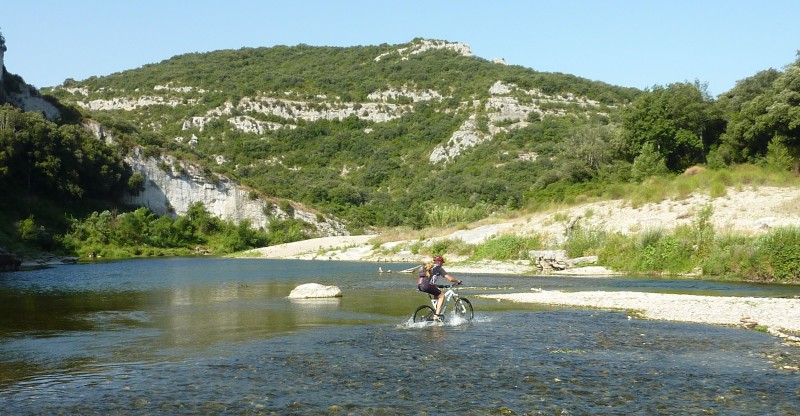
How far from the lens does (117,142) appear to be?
356 ft

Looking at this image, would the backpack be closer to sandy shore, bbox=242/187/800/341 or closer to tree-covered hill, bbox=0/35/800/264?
sandy shore, bbox=242/187/800/341

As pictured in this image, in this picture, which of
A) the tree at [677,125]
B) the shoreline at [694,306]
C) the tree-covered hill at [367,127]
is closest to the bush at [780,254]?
the shoreline at [694,306]

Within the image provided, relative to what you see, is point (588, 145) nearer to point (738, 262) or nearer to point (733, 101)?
point (733, 101)

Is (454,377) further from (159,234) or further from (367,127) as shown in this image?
(367,127)

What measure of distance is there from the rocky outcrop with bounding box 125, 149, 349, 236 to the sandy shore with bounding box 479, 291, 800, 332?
93291 millimetres

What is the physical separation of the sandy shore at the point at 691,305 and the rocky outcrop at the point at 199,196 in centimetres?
9329

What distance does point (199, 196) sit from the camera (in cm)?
11531

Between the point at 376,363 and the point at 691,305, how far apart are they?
559 inches

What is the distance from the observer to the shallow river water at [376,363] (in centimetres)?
1107

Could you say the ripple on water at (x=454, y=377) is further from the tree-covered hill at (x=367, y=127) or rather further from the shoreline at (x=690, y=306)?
the tree-covered hill at (x=367, y=127)

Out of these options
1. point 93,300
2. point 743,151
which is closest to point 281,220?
point 743,151

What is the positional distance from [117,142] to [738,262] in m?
101

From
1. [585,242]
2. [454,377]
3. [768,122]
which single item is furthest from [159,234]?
[454,377]

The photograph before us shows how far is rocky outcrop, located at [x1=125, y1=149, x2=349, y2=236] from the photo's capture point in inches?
4345
